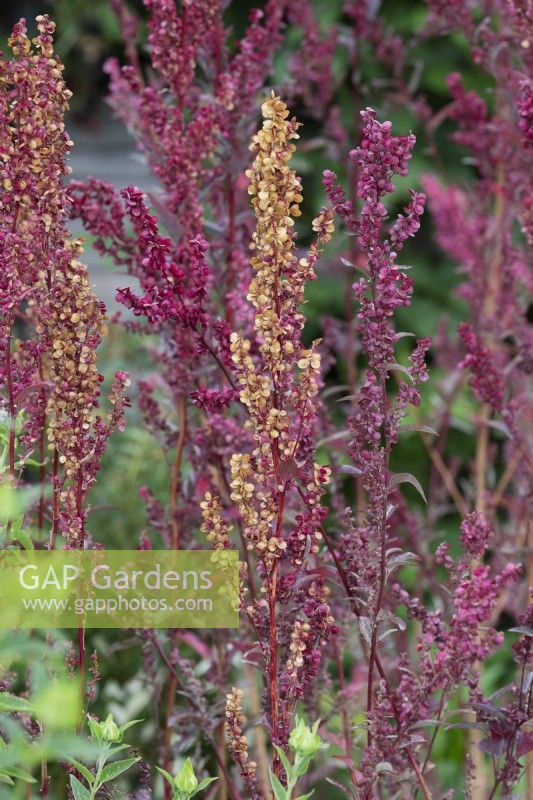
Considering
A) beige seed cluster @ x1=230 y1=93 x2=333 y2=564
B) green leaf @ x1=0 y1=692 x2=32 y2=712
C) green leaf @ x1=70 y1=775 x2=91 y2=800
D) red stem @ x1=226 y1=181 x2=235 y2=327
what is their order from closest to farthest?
green leaf @ x1=0 y1=692 x2=32 y2=712 < beige seed cluster @ x1=230 y1=93 x2=333 y2=564 < green leaf @ x1=70 y1=775 x2=91 y2=800 < red stem @ x1=226 y1=181 x2=235 y2=327

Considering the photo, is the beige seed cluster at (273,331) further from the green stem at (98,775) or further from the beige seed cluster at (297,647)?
the green stem at (98,775)

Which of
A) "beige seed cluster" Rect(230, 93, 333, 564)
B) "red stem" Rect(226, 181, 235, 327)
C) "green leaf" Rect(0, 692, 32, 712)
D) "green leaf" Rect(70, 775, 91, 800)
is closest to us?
"green leaf" Rect(0, 692, 32, 712)

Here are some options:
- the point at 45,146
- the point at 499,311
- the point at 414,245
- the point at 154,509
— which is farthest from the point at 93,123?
the point at 45,146

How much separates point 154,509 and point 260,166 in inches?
35.5

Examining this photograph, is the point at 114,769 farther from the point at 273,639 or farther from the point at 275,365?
the point at 275,365

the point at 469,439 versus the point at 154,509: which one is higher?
the point at 469,439

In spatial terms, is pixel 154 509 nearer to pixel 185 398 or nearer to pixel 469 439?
pixel 185 398

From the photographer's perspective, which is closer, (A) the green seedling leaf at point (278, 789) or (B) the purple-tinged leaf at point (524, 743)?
(A) the green seedling leaf at point (278, 789)

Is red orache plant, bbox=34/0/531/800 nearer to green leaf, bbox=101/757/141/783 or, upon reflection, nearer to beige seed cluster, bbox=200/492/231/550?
beige seed cluster, bbox=200/492/231/550

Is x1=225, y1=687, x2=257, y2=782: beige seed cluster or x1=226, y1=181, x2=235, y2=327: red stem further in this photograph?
x1=226, y1=181, x2=235, y2=327: red stem

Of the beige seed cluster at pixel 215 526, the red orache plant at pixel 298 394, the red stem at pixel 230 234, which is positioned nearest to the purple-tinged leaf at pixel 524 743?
the red orache plant at pixel 298 394

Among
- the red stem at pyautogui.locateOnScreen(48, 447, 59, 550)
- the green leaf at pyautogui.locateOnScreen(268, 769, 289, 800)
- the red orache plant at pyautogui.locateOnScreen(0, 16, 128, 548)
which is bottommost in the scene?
the green leaf at pyautogui.locateOnScreen(268, 769, 289, 800)

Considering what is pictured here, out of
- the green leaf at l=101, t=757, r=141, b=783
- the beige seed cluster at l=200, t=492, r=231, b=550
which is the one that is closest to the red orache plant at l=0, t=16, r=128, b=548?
the beige seed cluster at l=200, t=492, r=231, b=550

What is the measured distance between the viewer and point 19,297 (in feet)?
3.80
